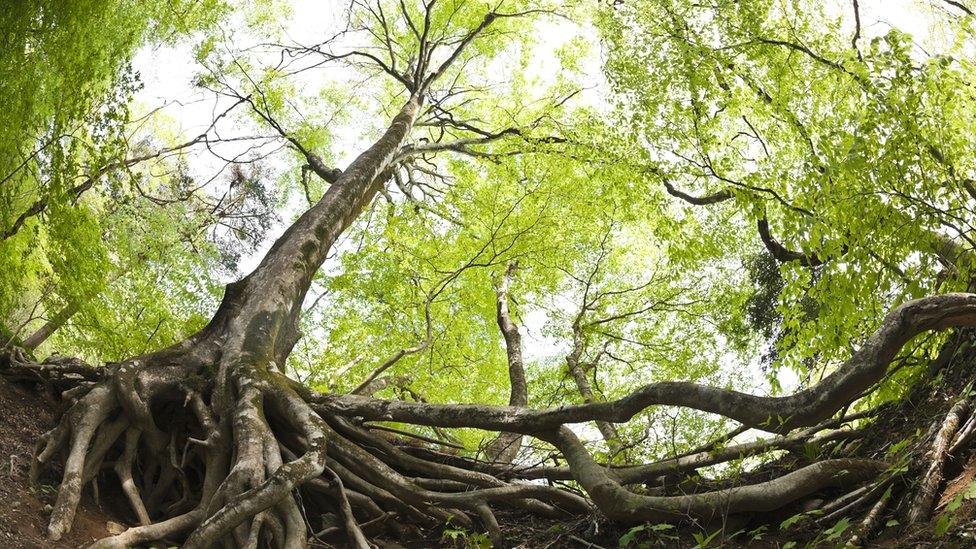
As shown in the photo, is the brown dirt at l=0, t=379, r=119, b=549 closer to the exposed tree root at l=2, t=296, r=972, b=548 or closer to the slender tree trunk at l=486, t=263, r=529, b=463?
the exposed tree root at l=2, t=296, r=972, b=548

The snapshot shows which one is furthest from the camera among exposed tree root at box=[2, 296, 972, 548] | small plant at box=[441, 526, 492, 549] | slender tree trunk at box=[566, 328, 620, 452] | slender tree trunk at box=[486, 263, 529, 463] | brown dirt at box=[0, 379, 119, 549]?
slender tree trunk at box=[566, 328, 620, 452]

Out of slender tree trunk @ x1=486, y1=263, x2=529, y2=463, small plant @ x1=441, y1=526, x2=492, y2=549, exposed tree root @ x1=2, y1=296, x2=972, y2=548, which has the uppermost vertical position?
slender tree trunk @ x1=486, y1=263, x2=529, y2=463

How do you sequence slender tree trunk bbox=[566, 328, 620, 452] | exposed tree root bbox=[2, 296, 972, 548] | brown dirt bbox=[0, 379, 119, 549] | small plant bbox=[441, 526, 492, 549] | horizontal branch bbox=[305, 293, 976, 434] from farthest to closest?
slender tree trunk bbox=[566, 328, 620, 452]
small plant bbox=[441, 526, 492, 549]
exposed tree root bbox=[2, 296, 972, 548]
brown dirt bbox=[0, 379, 119, 549]
horizontal branch bbox=[305, 293, 976, 434]

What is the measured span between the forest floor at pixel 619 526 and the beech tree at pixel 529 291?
128mm

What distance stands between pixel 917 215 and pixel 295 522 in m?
5.05

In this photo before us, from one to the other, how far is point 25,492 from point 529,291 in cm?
1010

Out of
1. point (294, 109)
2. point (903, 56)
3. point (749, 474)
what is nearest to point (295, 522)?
point (749, 474)

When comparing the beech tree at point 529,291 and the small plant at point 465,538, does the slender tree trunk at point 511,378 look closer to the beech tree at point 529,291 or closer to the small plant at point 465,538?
the beech tree at point 529,291

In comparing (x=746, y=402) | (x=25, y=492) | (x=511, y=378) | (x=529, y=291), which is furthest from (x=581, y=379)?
(x=25, y=492)

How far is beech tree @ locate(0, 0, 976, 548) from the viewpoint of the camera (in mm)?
5074

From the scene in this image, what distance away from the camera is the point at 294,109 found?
14.8 meters

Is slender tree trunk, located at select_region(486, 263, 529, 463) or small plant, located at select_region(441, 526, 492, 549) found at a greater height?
slender tree trunk, located at select_region(486, 263, 529, 463)

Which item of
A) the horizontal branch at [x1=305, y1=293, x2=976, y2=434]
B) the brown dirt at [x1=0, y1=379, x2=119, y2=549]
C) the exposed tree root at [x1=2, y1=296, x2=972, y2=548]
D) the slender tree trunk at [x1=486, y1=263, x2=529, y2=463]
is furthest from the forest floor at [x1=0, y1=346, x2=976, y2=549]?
the slender tree trunk at [x1=486, y1=263, x2=529, y2=463]

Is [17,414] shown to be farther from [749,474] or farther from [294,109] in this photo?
[294,109]
